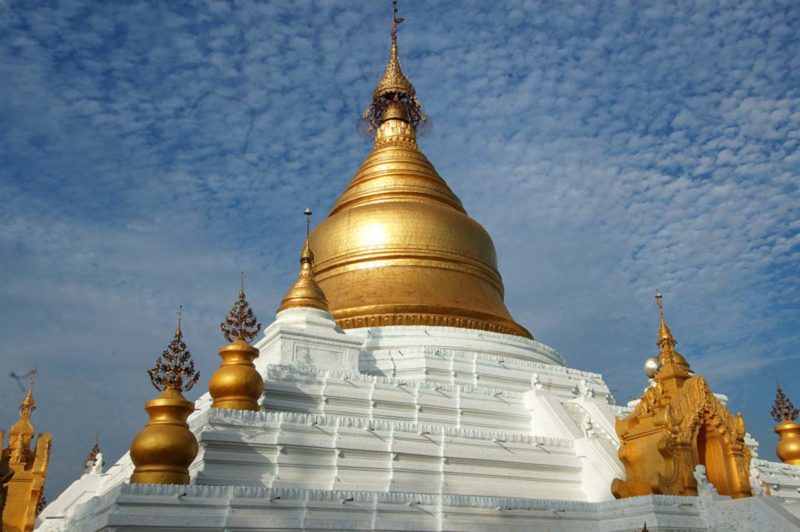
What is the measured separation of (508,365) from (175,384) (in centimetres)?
1081

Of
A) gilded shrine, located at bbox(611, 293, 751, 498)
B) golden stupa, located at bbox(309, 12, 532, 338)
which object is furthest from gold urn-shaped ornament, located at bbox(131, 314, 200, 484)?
golden stupa, located at bbox(309, 12, 532, 338)

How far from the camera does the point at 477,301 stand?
24219 mm

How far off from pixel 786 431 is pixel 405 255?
42.4ft

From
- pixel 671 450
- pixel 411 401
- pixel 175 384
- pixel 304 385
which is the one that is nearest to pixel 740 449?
pixel 671 450

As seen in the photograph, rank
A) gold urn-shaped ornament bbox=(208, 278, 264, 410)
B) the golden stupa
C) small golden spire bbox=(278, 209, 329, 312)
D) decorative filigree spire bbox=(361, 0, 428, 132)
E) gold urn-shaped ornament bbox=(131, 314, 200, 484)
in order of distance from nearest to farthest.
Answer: gold urn-shaped ornament bbox=(131, 314, 200, 484)
gold urn-shaped ornament bbox=(208, 278, 264, 410)
small golden spire bbox=(278, 209, 329, 312)
the golden stupa
decorative filigree spire bbox=(361, 0, 428, 132)

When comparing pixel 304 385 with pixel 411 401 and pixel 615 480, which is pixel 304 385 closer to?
pixel 411 401

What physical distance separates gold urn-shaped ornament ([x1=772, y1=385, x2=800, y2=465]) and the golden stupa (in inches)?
327

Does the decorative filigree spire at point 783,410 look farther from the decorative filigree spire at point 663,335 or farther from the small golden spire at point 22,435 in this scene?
the small golden spire at point 22,435

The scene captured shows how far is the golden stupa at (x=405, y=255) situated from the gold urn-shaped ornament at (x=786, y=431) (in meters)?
8.32

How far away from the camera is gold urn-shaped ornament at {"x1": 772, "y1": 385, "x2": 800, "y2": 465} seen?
23.1 meters

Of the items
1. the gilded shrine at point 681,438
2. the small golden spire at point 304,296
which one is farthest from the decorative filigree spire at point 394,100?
the gilded shrine at point 681,438

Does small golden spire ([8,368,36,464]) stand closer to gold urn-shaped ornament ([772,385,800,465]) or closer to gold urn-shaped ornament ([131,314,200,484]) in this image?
gold urn-shaped ornament ([131,314,200,484])

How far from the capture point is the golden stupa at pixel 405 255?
76.0 feet

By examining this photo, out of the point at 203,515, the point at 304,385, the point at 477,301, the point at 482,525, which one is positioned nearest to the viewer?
the point at 203,515
